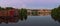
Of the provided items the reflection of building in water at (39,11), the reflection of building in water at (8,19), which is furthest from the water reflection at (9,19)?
the reflection of building in water at (39,11)

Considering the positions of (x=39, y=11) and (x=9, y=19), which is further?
(x=39, y=11)

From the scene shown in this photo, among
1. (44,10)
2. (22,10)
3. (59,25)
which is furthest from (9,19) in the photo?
(59,25)

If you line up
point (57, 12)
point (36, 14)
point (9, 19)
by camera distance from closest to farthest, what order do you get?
1. point (9, 19)
2. point (36, 14)
3. point (57, 12)

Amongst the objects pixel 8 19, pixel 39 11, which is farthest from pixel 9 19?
pixel 39 11

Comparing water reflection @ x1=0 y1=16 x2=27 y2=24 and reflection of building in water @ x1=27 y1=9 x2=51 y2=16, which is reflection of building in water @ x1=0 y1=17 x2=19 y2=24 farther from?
reflection of building in water @ x1=27 y1=9 x2=51 y2=16

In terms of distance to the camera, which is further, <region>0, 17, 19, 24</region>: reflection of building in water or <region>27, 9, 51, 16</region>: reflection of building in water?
<region>27, 9, 51, 16</region>: reflection of building in water

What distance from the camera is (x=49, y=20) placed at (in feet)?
21.1

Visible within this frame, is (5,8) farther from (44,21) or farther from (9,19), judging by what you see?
(44,21)

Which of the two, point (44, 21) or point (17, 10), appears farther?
point (44, 21)

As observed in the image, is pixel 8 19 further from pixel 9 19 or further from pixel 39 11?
pixel 39 11

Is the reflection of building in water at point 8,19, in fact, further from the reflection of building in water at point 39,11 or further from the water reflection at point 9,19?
the reflection of building in water at point 39,11

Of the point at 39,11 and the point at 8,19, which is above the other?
the point at 39,11

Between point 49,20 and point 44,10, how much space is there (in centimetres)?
52

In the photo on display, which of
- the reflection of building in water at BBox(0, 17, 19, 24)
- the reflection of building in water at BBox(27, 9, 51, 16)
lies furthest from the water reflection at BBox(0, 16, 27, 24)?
the reflection of building in water at BBox(27, 9, 51, 16)
